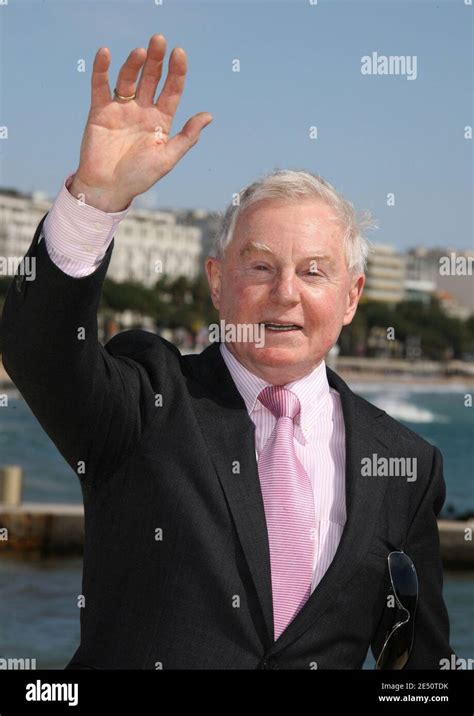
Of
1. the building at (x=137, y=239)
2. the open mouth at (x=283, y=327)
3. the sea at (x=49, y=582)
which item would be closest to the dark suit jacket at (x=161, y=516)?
the open mouth at (x=283, y=327)

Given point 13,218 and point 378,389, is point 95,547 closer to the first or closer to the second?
point 378,389

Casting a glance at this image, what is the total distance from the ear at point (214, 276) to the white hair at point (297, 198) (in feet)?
0.08

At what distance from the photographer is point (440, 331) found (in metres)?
135

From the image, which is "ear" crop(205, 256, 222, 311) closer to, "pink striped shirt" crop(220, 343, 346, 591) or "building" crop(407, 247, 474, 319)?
"pink striped shirt" crop(220, 343, 346, 591)

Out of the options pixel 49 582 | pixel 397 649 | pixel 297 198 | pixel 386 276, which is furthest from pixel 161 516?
pixel 386 276

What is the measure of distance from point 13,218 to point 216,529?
429 ft

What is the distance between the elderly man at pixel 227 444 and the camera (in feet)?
7.86

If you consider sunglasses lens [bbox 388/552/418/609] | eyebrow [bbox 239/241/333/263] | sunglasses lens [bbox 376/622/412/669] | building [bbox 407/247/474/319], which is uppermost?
building [bbox 407/247/474/319]

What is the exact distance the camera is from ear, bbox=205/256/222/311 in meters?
2.90

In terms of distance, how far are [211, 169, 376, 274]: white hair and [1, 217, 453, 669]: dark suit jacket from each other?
12.9 inches

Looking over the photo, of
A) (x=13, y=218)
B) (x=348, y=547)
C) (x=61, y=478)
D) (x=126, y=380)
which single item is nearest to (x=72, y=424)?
(x=126, y=380)

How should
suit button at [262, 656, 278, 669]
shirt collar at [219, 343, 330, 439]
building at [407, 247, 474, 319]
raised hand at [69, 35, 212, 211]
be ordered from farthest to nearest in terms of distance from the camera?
building at [407, 247, 474, 319] < shirt collar at [219, 343, 330, 439] < suit button at [262, 656, 278, 669] < raised hand at [69, 35, 212, 211]

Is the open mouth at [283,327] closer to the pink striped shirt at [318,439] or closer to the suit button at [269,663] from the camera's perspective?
the pink striped shirt at [318,439]

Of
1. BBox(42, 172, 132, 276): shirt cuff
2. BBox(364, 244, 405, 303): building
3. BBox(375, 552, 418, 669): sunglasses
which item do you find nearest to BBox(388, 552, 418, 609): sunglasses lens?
BBox(375, 552, 418, 669): sunglasses
